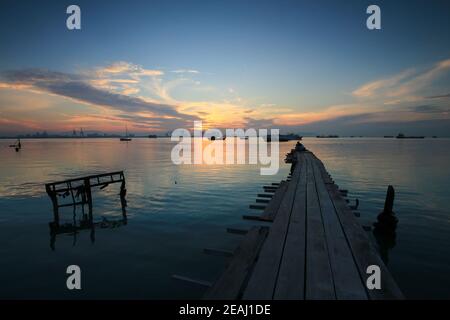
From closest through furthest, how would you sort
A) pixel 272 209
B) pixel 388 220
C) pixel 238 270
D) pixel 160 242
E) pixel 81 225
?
pixel 238 270 < pixel 272 209 < pixel 160 242 < pixel 388 220 < pixel 81 225

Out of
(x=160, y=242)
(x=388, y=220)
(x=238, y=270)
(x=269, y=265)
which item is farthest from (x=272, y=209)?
(x=388, y=220)

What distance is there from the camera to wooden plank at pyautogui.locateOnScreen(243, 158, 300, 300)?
458 centimetres

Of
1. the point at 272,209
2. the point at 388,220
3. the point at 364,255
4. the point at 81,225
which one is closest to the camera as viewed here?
the point at 364,255

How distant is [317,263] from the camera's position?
5.61 m

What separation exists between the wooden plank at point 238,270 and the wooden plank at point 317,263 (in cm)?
125

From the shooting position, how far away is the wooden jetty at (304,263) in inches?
181

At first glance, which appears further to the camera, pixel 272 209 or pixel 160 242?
pixel 160 242

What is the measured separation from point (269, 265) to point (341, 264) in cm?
161

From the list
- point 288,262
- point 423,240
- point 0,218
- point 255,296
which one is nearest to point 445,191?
point 423,240

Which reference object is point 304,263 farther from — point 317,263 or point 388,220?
point 388,220

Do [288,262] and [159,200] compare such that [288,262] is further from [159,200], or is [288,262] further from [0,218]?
[0,218]

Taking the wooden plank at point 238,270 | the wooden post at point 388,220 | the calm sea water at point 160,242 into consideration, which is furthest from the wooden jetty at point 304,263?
the wooden post at point 388,220
